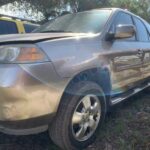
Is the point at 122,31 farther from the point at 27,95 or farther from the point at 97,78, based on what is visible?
the point at 27,95

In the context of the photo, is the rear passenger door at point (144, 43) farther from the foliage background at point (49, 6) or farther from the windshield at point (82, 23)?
the foliage background at point (49, 6)

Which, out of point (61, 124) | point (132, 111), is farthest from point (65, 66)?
point (132, 111)

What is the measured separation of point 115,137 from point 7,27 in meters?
6.17

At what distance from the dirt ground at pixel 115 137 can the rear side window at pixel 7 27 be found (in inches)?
208

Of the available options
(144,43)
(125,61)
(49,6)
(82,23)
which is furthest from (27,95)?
(49,6)

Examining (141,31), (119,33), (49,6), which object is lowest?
(49,6)

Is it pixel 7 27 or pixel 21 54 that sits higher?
pixel 21 54

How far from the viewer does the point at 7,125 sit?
2730mm

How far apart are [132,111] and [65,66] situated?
2100 mm

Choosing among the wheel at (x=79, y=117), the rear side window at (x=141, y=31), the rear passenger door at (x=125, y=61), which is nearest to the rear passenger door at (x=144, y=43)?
the rear side window at (x=141, y=31)

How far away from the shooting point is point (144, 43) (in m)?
5.11

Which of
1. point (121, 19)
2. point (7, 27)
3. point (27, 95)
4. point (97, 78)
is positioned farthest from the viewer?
point (7, 27)

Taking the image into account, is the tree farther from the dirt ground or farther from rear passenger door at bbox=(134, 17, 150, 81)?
the dirt ground

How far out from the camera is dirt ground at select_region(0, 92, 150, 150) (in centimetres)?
338
